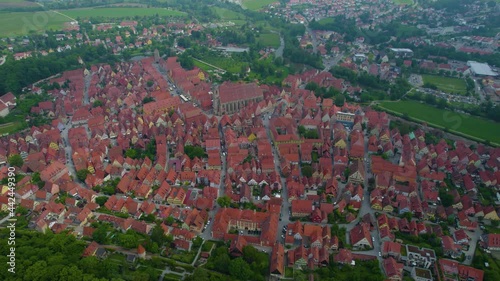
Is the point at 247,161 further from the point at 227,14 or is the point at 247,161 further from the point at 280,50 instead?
the point at 227,14

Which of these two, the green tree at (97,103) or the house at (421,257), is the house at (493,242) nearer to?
the house at (421,257)

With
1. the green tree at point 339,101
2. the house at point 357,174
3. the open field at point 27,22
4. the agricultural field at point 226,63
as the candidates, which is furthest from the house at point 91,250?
the open field at point 27,22

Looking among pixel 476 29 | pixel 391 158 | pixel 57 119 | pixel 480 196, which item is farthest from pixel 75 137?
pixel 476 29

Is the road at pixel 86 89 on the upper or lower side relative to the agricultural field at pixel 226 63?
lower

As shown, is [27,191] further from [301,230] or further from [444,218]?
[444,218]

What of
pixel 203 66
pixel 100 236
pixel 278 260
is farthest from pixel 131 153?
pixel 203 66

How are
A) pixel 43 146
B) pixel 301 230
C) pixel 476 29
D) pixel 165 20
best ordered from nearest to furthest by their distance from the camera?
1. pixel 301 230
2. pixel 43 146
3. pixel 476 29
4. pixel 165 20

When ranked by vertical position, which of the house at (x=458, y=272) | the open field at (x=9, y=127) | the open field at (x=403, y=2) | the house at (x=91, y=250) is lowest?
the open field at (x=9, y=127)
